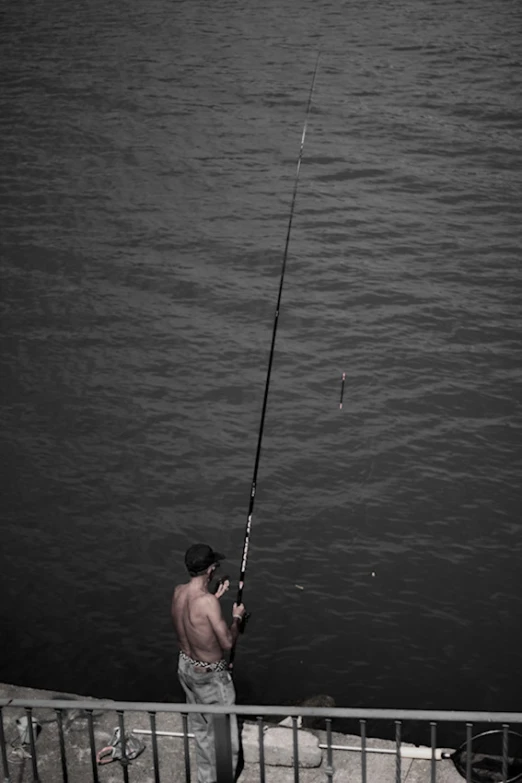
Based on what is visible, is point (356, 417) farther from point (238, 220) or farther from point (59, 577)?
point (238, 220)

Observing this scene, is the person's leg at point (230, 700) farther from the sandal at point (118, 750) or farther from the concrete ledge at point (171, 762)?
the sandal at point (118, 750)

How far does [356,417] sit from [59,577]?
4.53 meters

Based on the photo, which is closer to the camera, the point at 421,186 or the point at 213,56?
the point at 421,186

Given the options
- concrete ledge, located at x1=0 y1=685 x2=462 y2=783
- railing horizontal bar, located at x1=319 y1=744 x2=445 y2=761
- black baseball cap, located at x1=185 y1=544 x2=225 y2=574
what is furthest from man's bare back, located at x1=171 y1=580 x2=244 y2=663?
railing horizontal bar, located at x1=319 y1=744 x2=445 y2=761

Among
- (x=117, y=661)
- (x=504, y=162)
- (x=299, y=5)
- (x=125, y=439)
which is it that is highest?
(x=299, y=5)

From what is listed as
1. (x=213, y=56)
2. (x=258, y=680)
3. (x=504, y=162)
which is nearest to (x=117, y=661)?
(x=258, y=680)

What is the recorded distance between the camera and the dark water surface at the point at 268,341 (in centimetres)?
981

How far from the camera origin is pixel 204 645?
6375 millimetres

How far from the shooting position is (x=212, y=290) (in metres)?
16.1

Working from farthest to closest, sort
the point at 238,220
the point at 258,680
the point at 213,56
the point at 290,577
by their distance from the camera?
the point at 213,56 < the point at 238,220 < the point at 290,577 < the point at 258,680

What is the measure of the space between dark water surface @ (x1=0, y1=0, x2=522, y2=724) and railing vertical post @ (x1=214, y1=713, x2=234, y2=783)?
2734 mm

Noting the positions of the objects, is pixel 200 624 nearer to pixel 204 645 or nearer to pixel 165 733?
pixel 204 645

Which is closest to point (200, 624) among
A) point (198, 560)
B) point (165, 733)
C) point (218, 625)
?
point (218, 625)

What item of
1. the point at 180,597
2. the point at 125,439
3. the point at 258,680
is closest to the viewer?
the point at 180,597
